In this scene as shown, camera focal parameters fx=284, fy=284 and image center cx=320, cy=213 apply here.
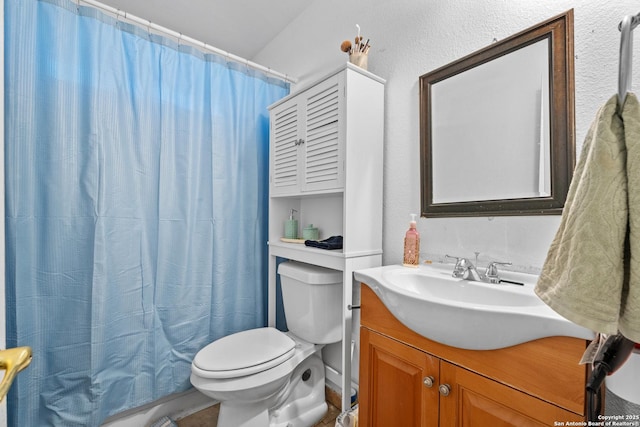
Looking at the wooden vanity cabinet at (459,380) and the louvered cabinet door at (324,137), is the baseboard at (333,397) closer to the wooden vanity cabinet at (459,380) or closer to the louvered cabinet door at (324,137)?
the wooden vanity cabinet at (459,380)

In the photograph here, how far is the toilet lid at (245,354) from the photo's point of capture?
1180 millimetres

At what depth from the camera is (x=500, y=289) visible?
Answer: 0.84 m

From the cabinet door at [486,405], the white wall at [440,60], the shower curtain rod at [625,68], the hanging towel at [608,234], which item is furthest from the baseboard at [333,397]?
the shower curtain rod at [625,68]

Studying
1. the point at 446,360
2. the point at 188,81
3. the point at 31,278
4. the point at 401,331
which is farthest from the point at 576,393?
the point at 188,81

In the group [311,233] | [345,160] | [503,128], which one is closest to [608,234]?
[503,128]

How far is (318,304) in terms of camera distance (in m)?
1.40

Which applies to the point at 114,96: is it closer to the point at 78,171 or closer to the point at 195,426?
the point at 78,171

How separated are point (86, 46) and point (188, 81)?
0.43 m

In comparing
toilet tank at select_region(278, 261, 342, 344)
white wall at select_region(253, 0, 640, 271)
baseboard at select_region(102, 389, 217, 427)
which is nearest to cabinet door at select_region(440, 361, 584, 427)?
white wall at select_region(253, 0, 640, 271)

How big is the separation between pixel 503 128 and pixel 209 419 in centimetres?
194

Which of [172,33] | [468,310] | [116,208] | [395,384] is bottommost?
[395,384]

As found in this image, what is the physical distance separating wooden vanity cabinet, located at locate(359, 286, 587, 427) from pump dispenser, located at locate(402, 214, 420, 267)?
25 cm

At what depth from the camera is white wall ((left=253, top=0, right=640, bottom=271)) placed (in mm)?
803

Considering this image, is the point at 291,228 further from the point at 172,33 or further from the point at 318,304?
the point at 172,33
